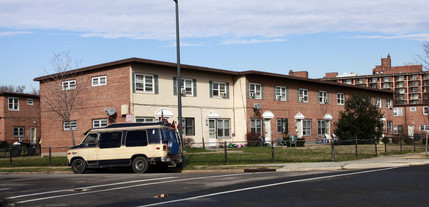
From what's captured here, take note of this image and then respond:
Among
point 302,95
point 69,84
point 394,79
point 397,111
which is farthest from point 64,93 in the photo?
point 394,79

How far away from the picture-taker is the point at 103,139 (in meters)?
20.3

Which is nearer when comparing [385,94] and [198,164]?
[198,164]

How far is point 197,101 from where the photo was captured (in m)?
37.1

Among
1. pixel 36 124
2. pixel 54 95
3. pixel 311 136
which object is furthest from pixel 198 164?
pixel 36 124

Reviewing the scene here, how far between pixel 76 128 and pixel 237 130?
13245 mm

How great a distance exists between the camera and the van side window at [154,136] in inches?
768

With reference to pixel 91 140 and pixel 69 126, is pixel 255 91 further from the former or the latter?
pixel 91 140

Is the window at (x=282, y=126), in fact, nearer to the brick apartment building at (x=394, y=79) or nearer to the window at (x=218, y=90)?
the window at (x=218, y=90)

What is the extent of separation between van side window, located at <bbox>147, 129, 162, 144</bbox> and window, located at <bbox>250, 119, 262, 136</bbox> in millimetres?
20878

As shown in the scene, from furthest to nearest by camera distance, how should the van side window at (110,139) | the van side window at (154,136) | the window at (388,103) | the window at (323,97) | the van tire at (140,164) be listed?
the window at (388,103) < the window at (323,97) < the van side window at (110,139) < the van tire at (140,164) < the van side window at (154,136)

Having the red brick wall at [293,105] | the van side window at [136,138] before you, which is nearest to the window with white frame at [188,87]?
the red brick wall at [293,105]

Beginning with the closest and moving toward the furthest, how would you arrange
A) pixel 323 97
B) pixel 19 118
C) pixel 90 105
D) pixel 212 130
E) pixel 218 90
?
pixel 90 105 → pixel 212 130 → pixel 218 90 → pixel 323 97 → pixel 19 118

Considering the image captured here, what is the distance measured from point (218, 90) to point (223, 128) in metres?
3.21

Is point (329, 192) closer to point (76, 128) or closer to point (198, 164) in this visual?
point (198, 164)
